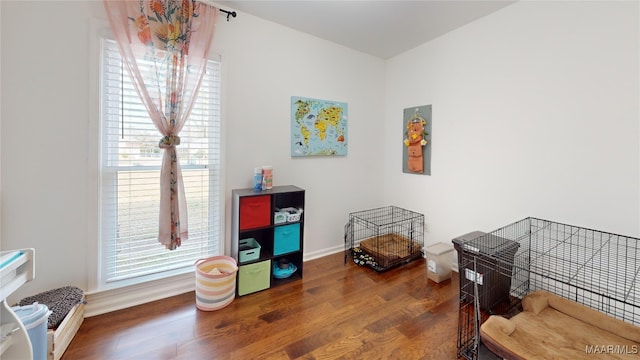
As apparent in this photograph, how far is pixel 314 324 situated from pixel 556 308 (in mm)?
1616

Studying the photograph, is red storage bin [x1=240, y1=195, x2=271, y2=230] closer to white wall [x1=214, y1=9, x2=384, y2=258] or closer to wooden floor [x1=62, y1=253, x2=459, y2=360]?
white wall [x1=214, y1=9, x2=384, y2=258]

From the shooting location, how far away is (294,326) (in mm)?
1803

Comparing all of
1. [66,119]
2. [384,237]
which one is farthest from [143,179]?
[384,237]

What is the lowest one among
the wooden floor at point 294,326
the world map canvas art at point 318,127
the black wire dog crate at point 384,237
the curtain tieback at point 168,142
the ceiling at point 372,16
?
the wooden floor at point 294,326

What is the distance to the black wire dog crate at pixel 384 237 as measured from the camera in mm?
2764

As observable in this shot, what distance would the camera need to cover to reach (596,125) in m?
1.77

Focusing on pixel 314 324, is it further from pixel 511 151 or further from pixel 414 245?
pixel 511 151

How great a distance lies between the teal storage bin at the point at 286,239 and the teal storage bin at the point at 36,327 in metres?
1.45

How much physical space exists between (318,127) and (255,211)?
1194 millimetres

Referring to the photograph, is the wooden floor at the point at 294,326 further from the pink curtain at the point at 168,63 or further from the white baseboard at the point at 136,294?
the pink curtain at the point at 168,63

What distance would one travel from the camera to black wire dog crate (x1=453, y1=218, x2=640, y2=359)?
5.46 ft

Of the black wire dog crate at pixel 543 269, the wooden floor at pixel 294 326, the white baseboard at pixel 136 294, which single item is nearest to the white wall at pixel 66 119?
the white baseboard at pixel 136 294

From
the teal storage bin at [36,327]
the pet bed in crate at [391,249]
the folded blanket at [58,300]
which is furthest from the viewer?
the pet bed in crate at [391,249]

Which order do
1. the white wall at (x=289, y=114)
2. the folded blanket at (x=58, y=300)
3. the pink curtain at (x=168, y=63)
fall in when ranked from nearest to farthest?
1. the folded blanket at (x=58, y=300)
2. the pink curtain at (x=168, y=63)
3. the white wall at (x=289, y=114)
